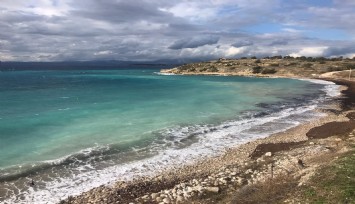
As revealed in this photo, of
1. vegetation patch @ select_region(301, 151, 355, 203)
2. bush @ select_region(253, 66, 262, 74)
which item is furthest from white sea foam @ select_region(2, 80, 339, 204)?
bush @ select_region(253, 66, 262, 74)

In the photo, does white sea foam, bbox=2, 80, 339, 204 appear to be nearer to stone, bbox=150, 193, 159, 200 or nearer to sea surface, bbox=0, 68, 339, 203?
sea surface, bbox=0, 68, 339, 203

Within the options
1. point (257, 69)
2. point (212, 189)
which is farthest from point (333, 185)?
point (257, 69)

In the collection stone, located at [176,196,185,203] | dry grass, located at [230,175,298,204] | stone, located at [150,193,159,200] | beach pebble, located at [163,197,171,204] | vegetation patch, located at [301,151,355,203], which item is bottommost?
stone, located at [150,193,159,200]

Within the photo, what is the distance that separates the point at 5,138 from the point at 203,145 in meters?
18.1

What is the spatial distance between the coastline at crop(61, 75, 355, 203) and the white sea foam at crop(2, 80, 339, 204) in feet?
3.54

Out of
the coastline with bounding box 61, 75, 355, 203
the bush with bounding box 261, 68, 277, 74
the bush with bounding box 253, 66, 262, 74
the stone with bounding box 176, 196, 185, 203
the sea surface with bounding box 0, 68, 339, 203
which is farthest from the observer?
the bush with bounding box 253, 66, 262, 74

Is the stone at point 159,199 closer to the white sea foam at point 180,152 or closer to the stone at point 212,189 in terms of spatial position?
the stone at point 212,189

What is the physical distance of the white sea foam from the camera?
20.4 m

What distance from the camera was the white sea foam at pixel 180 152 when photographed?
801 inches

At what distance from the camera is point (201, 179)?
67.7ft

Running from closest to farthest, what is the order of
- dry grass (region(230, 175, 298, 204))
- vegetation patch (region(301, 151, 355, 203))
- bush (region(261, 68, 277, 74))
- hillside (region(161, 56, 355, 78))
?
vegetation patch (region(301, 151, 355, 203))
dry grass (region(230, 175, 298, 204))
hillside (region(161, 56, 355, 78))
bush (region(261, 68, 277, 74))

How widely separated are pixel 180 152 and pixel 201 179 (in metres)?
7.76

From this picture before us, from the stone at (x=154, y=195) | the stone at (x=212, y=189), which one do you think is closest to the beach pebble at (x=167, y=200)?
the stone at (x=154, y=195)

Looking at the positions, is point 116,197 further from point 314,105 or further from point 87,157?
point 314,105
